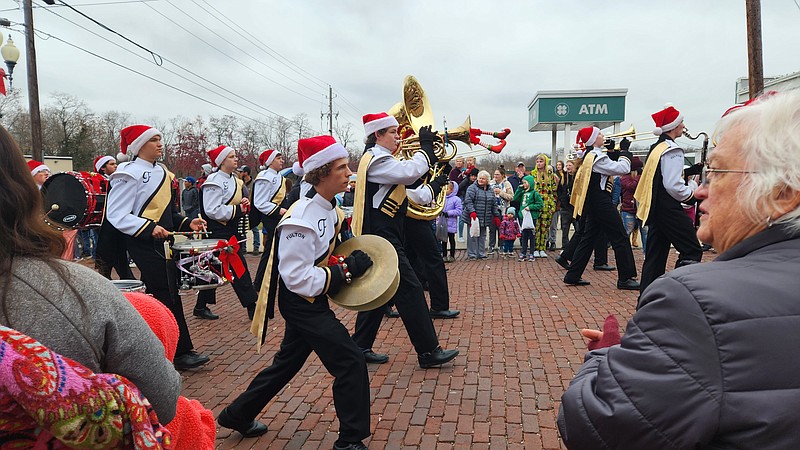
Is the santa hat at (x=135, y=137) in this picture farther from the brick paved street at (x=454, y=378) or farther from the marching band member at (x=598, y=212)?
the marching band member at (x=598, y=212)

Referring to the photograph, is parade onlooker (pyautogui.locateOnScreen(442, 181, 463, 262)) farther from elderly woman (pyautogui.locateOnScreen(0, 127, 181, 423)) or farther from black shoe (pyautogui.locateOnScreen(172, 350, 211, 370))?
elderly woman (pyautogui.locateOnScreen(0, 127, 181, 423))

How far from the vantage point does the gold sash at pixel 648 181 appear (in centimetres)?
631

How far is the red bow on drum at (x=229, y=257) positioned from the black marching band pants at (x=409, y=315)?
4.90 ft

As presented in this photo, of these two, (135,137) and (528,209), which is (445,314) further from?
(528,209)

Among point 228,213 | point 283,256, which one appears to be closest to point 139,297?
point 283,256

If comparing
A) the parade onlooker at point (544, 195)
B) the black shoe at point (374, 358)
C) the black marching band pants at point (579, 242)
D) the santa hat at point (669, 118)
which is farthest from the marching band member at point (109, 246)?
the parade onlooker at point (544, 195)

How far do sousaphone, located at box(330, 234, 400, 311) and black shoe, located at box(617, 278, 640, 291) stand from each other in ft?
18.4

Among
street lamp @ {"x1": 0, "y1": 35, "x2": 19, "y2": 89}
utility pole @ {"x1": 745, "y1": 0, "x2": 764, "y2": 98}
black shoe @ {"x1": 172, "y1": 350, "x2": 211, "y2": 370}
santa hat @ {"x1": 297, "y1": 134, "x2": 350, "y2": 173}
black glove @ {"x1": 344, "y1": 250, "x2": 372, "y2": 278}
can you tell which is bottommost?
black shoe @ {"x1": 172, "y1": 350, "x2": 211, "y2": 370}

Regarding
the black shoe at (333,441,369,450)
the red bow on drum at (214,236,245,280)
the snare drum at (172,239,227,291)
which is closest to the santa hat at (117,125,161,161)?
the snare drum at (172,239,227,291)

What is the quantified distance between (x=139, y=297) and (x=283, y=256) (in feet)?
4.90

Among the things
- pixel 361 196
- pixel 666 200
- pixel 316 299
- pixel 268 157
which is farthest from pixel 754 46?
pixel 316 299

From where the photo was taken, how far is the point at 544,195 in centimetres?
1097

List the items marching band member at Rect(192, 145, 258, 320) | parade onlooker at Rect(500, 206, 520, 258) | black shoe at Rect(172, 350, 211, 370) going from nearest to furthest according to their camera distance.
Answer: black shoe at Rect(172, 350, 211, 370), marching band member at Rect(192, 145, 258, 320), parade onlooker at Rect(500, 206, 520, 258)

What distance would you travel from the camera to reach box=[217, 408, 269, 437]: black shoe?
346cm
